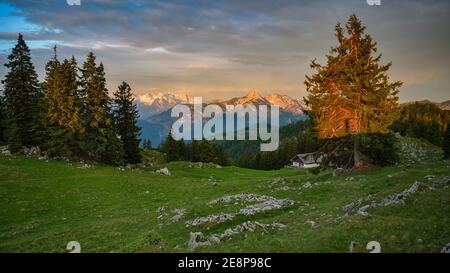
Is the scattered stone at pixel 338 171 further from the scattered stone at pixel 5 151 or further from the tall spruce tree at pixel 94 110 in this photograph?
the scattered stone at pixel 5 151

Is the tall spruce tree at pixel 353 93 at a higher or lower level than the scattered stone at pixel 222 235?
higher

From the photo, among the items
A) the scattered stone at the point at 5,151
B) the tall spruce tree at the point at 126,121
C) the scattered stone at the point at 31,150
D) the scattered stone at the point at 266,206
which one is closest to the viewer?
the scattered stone at the point at 266,206

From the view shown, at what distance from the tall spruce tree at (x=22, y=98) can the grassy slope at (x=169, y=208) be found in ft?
33.7

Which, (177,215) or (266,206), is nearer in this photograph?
(266,206)

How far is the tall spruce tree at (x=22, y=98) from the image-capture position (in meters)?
61.0

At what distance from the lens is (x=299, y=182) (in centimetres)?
3881

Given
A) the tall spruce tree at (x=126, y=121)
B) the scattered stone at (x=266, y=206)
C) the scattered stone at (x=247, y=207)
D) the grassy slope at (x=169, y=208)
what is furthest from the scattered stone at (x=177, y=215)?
the tall spruce tree at (x=126, y=121)

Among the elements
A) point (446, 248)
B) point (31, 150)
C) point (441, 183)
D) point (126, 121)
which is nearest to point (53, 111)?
point (31, 150)

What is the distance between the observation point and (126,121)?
7188 cm

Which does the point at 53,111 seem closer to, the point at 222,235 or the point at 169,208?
the point at 169,208

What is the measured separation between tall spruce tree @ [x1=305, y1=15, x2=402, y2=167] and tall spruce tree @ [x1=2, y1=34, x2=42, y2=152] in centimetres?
4254

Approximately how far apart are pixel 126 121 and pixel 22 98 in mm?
16990
